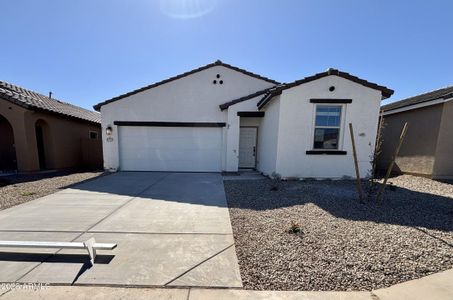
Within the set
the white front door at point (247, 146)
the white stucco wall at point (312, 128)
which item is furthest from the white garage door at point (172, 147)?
the white stucco wall at point (312, 128)

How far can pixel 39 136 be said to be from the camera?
10.5m

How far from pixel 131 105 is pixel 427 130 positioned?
44.4 ft

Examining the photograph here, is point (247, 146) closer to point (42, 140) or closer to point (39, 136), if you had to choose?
point (42, 140)

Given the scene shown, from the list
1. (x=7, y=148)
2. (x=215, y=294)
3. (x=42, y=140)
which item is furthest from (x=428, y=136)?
(x=7, y=148)

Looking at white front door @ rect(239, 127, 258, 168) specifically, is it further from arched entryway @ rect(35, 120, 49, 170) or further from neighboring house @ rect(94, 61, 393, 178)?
arched entryway @ rect(35, 120, 49, 170)

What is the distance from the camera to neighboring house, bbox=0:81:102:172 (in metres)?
9.28

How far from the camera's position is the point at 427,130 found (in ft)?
27.1

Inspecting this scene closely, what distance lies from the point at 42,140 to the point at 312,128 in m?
13.5

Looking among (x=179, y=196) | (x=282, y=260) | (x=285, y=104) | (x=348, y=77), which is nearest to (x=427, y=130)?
(x=348, y=77)

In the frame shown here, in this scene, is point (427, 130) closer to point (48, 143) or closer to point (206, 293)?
point (206, 293)

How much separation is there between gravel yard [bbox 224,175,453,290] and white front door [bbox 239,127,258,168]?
4.61m

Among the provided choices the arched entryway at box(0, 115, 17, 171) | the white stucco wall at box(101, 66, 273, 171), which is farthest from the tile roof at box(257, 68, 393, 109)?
the arched entryway at box(0, 115, 17, 171)

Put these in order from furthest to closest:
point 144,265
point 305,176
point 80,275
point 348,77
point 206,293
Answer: point 305,176 → point 348,77 → point 144,265 → point 80,275 → point 206,293

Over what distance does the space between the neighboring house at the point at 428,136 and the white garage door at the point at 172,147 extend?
7328mm
